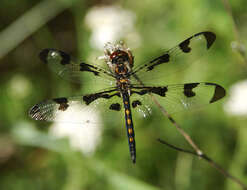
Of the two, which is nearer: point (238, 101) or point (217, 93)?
point (217, 93)

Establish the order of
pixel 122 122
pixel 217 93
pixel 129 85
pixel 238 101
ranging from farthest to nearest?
pixel 122 122
pixel 238 101
pixel 129 85
pixel 217 93

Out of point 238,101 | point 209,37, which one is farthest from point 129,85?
point 238,101

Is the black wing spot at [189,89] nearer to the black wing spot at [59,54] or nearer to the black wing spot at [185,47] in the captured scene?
the black wing spot at [185,47]

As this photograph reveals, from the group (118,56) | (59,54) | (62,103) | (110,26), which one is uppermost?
(110,26)

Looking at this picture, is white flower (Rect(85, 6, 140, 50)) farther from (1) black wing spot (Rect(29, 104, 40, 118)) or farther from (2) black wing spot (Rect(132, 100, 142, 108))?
(1) black wing spot (Rect(29, 104, 40, 118))

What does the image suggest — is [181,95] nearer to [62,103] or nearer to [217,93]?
[217,93]

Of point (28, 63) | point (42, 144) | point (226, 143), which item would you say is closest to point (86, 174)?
point (42, 144)
